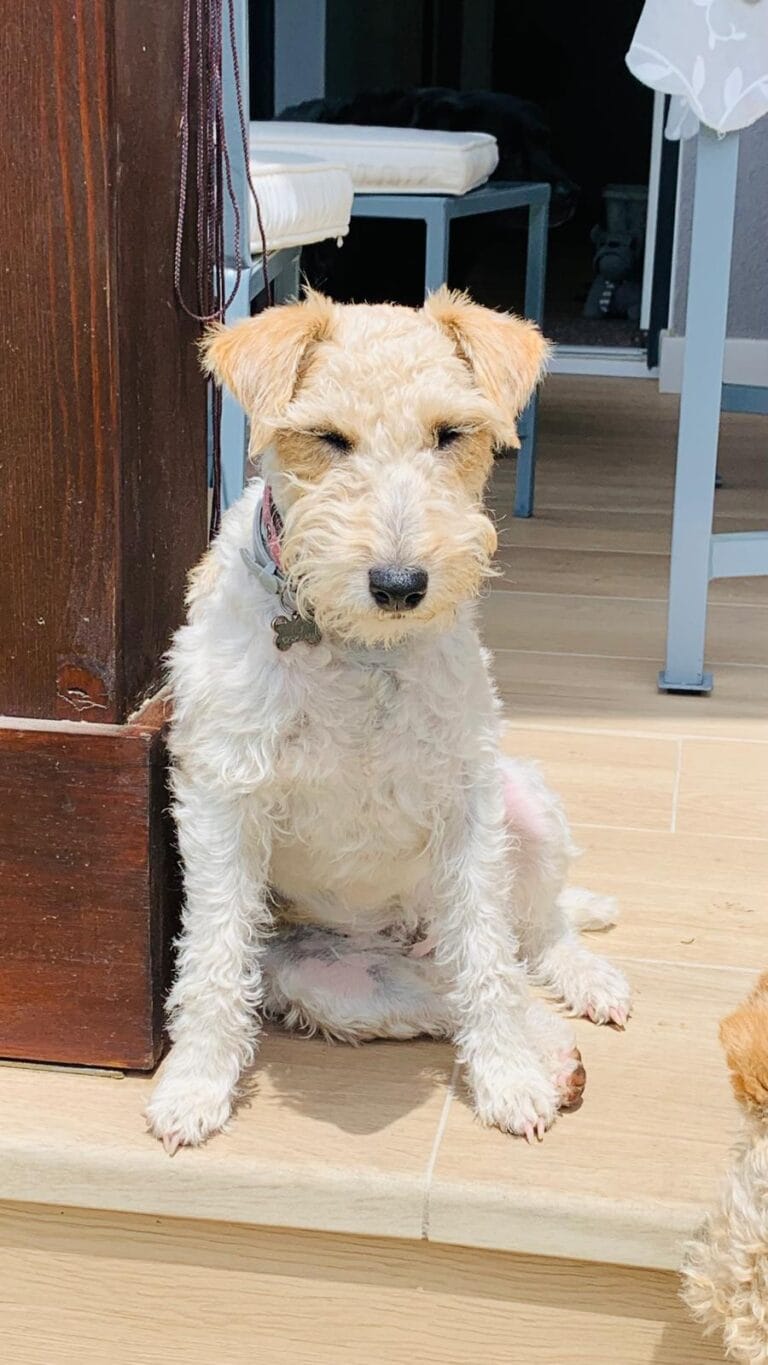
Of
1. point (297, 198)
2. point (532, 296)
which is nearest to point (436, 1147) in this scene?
point (297, 198)

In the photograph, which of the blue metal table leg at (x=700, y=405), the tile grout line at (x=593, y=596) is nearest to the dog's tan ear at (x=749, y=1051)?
the blue metal table leg at (x=700, y=405)

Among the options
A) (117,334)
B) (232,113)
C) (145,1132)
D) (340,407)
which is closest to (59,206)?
(117,334)

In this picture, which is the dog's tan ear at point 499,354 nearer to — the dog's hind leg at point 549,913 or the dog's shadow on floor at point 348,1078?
the dog's hind leg at point 549,913

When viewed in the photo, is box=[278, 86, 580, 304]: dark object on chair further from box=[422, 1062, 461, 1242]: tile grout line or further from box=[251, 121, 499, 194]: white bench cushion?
box=[422, 1062, 461, 1242]: tile grout line

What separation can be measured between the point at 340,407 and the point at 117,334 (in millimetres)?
251

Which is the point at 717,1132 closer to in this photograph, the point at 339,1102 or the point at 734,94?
the point at 339,1102

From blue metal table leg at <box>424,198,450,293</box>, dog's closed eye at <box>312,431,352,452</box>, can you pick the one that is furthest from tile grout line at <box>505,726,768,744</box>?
blue metal table leg at <box>424,198,450,293</box>

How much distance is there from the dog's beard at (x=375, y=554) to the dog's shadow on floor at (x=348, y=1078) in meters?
0.52

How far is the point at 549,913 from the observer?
6.03ft

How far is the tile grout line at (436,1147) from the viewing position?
4.88 ft

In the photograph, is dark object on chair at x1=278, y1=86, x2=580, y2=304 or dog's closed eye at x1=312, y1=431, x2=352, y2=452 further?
dark object on chair at x1=278, y1=86, x2=580, y2=304

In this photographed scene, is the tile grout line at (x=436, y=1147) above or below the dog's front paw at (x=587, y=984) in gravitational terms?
below

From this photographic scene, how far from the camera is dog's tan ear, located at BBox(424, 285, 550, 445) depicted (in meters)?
1.50

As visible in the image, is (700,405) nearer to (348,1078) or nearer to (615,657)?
(615,657)
